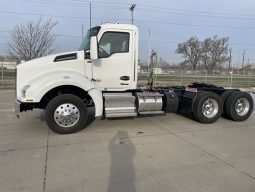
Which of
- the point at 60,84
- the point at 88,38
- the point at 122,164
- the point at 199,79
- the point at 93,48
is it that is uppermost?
the point at 88,38

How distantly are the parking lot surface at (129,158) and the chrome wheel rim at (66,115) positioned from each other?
34cm

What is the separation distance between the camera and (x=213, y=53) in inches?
3455

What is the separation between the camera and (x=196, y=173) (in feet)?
14.1

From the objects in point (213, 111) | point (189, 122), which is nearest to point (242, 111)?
point (213, 111)

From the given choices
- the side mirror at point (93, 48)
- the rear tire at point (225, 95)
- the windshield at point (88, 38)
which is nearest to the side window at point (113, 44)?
the windshield at point (88, 38)

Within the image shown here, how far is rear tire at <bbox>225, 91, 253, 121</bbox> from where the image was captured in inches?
326

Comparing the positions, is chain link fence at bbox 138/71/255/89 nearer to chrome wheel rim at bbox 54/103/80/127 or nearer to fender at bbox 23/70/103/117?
fender at bbox 23/70/103/117

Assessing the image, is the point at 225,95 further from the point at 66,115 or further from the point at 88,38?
the point at 66,115

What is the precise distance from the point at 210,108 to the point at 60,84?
4.53 metres

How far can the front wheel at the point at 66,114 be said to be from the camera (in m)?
6.28

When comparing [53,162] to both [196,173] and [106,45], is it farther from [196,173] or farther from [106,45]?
[106,45]

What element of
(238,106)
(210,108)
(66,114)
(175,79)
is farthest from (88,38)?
(175,79)

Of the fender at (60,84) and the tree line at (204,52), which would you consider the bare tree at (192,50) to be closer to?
the tree line at (204,52)

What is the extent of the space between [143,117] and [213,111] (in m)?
2.17
